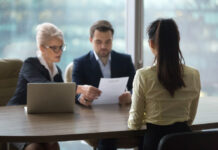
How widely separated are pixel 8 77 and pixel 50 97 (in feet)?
2.65

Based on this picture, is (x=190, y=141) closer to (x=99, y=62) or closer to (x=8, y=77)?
(x=99, y=62)

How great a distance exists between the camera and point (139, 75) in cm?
207

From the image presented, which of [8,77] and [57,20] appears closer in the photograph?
[8,77]

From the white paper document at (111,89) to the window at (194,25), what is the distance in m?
1.69

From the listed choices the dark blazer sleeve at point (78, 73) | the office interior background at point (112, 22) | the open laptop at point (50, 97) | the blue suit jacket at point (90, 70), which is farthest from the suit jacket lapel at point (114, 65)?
the office interior background at point (112, 22)

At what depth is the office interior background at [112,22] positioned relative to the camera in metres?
3.78

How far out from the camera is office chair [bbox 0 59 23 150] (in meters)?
3.02

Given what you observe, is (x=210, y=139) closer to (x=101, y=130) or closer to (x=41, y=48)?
(x=101, y=130)

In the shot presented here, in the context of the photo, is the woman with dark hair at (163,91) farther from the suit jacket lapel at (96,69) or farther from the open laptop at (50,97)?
the suit jacket lapel at (96,69)

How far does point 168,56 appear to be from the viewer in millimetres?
2031

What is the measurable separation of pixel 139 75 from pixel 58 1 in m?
2.10

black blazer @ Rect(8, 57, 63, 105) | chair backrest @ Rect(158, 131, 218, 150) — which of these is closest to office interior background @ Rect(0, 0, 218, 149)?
black blazer @ Rect(8, 57, 63, 105)

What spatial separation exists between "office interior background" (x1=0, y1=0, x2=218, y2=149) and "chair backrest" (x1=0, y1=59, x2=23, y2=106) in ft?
2.27

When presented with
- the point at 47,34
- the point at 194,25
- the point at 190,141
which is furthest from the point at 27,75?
the point at 194,25
